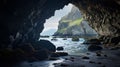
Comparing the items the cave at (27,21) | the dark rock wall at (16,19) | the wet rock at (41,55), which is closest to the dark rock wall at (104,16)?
the cave at (27,21)

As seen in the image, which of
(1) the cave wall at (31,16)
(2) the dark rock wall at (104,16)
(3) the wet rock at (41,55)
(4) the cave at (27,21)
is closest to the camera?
(3) the wet rock at (41,55)

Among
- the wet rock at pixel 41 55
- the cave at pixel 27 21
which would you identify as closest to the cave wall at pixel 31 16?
the cave at pixel 27 21

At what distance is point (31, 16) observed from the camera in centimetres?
6938

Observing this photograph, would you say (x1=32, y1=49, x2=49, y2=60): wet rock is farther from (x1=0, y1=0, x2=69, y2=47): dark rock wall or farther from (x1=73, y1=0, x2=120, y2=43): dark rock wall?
(x1=73, y1=0, x2=120, y2=43): dark rock wall

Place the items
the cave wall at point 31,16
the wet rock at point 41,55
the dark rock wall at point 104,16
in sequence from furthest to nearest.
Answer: the dark rock wall at point 104,16, the cave wall at point 31,16, the wet rock at point 41,55

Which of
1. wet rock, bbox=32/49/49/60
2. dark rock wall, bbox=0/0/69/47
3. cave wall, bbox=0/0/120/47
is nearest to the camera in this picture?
wet rock, bbox=32/49/49/60

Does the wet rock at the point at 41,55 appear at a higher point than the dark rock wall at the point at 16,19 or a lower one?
lower

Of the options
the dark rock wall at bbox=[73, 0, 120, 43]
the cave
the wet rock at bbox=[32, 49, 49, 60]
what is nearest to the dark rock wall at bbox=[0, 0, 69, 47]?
the cave

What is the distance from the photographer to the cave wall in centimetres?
5543

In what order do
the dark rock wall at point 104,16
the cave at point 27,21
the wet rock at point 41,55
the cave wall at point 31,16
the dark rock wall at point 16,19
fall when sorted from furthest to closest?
1. the dark rock wall at point 104,16
2. the cave wall at point 31,16
3. the dark rock wall at point 16,19
4. the cave at point 27,21
5. the wet rock at point 41,55

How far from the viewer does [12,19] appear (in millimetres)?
58594

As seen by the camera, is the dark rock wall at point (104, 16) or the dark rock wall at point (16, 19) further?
the dark rock wall at point (104, 16)

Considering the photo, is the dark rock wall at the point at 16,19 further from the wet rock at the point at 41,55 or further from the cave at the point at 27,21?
the wet rock at the point at 41,55

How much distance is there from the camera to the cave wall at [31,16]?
2182 inches
